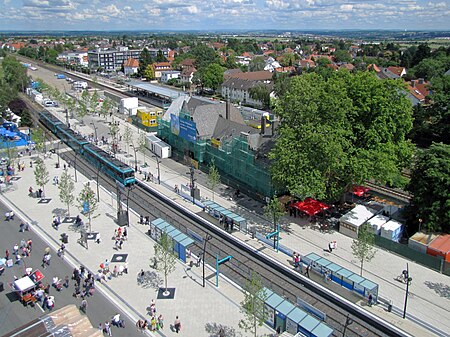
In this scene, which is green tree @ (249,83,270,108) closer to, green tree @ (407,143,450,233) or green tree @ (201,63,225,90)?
green tree @ (201,63,225,90)

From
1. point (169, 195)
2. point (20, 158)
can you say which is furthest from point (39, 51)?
point (169, 195)

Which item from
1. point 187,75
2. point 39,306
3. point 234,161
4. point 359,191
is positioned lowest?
point 39,306

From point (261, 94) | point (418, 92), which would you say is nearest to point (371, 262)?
point (261, 94)

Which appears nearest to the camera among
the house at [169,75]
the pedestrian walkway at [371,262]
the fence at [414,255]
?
the pedestrian walkway at [371,262]

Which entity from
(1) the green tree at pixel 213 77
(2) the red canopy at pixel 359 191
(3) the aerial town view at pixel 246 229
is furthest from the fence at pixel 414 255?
(1) the green tree at pixel 213 77

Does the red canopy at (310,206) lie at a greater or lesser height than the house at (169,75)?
lesser

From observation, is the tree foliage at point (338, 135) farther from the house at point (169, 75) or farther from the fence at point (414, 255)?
the house at point (169, 75)

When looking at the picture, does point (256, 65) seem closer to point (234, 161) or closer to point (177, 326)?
point (234, 161)
